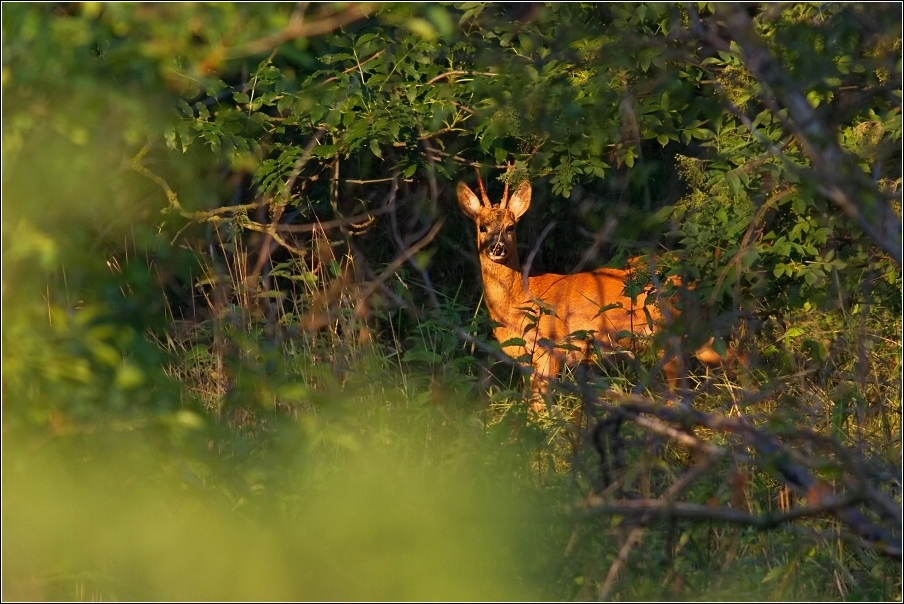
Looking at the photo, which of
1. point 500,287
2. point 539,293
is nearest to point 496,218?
point 500,287

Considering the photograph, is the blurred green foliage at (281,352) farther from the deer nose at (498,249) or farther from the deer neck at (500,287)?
the deer neck at (500,287)

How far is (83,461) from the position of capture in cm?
268

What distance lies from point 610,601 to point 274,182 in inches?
142

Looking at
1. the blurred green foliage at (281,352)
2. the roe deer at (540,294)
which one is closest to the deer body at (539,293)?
the roe deer at (540,294)

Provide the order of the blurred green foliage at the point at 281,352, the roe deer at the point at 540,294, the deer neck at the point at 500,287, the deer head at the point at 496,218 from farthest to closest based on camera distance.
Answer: the deer neck at the point at 500,287 → the deer head at the point at 496,218 → the roe deer at the point at 540,294 → the blurred green foliage at the point at 281,352

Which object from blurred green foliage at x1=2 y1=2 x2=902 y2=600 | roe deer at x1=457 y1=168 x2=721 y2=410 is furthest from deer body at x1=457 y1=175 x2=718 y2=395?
blurred green foliage at x1=2 y1=2 x2=902 y2=600

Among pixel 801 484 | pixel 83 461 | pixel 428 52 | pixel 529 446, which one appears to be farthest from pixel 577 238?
pixel 83 461

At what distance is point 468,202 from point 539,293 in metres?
0.82

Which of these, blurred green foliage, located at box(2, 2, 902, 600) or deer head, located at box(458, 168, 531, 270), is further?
deer head, located at box(458, 168, 531, 270)

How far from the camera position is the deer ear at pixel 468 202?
7.91 metres

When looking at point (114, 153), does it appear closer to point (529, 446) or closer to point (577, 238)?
point (529, 446)

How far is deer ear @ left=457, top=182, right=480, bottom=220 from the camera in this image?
7910 millimetres

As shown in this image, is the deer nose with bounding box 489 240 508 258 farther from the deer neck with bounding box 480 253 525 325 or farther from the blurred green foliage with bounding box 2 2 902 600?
the blurred green foliage with bounding box 2 2 902 600

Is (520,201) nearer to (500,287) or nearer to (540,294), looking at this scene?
(500,287)
